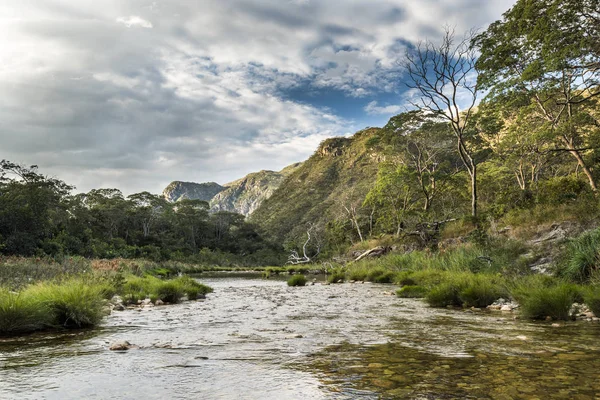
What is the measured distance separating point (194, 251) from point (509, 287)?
249ft

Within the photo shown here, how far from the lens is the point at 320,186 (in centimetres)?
9712

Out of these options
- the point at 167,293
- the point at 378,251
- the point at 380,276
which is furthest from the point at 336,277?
the point at 167,293

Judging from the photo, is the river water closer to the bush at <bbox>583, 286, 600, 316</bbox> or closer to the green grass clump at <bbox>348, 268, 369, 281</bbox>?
the bush at <bbox>583, 286, 600, 316</bbox>

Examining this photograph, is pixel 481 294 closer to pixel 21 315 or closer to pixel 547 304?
pixel 547 304

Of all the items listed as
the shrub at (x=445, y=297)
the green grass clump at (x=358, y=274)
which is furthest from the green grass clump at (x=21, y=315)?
the green grass clump at (x=358, y=274)

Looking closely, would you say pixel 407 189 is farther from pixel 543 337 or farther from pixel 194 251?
pixel 194 251

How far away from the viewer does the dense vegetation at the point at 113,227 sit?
3616cm

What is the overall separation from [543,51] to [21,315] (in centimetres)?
2005

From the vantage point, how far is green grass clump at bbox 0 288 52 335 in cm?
632

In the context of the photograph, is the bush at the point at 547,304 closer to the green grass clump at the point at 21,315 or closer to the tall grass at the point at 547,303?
the tall grass at the point at 547,303

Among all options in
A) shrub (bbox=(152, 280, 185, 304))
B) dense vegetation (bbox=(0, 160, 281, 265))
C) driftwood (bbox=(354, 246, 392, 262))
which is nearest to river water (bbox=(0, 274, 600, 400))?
shrub (bbox=(152, 280, 185, 304))

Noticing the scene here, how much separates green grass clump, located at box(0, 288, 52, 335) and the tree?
18197 millimetres

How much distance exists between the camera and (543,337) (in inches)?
226

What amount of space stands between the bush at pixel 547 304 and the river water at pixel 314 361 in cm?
42
